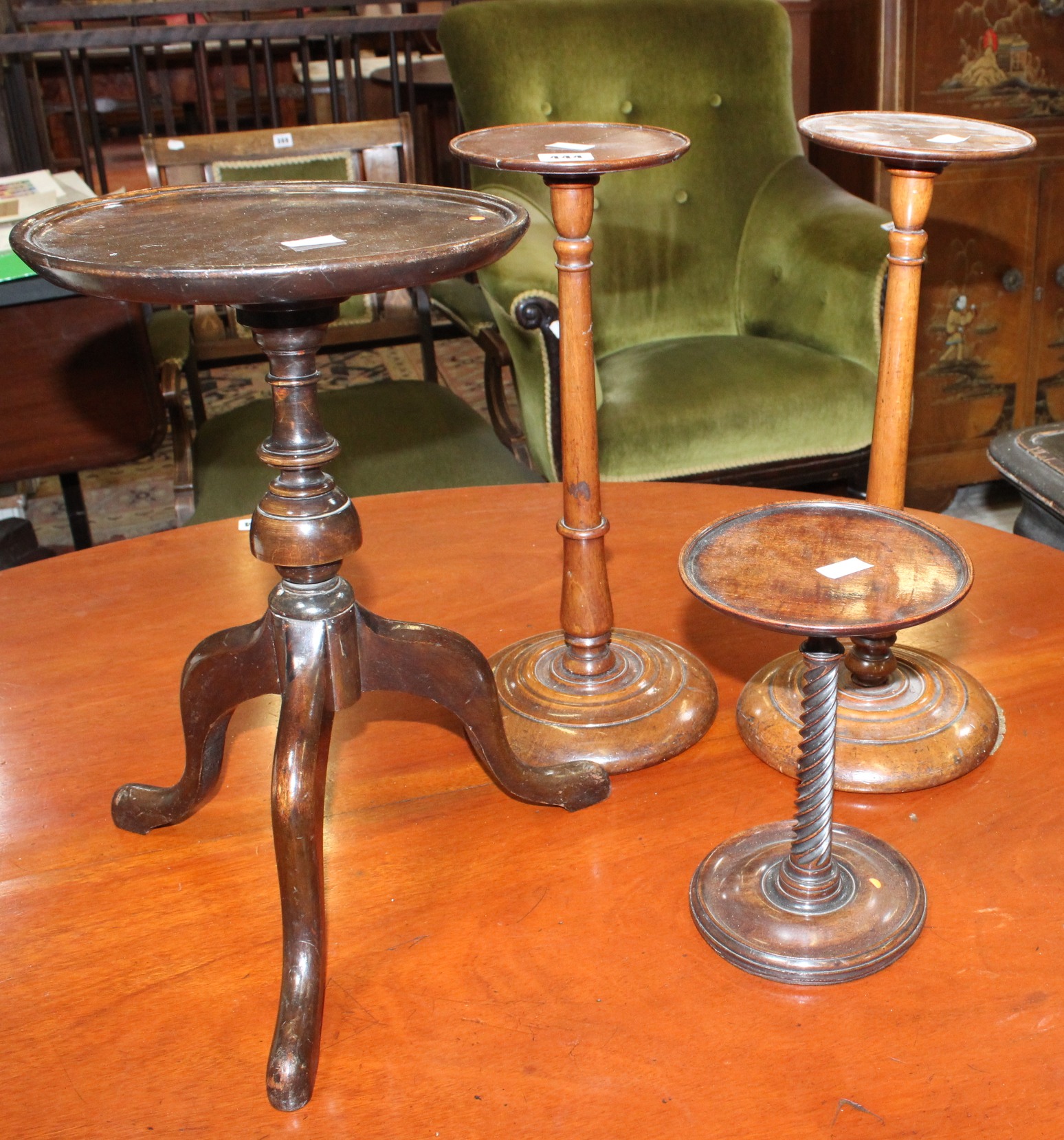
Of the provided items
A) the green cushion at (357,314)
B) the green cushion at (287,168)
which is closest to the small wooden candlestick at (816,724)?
the green cushion at (287,168)

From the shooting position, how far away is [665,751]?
0.89m

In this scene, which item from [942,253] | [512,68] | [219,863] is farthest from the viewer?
[942,253]

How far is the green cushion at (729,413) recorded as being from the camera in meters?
2.06

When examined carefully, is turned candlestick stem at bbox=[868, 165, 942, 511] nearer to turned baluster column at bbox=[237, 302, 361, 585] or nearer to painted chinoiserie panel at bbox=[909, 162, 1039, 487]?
turned baluster column at bbox=[237, 302, 361, 585]

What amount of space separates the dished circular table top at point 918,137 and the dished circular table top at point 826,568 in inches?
10.9

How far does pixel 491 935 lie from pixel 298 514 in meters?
0.28

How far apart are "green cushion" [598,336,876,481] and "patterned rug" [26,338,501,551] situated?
57 centimetres

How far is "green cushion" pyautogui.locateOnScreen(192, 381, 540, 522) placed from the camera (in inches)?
71.6

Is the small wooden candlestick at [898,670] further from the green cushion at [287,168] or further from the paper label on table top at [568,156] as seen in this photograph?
the green cushion at [287,168]

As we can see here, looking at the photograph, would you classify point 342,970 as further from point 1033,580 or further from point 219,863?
point 1033,580

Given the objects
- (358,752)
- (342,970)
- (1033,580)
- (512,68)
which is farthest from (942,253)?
(342,970)

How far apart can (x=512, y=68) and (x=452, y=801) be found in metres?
1.88

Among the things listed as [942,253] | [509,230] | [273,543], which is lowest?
[942,253]

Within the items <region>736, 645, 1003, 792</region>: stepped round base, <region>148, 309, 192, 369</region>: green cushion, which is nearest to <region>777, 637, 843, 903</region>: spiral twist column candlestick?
<region>736, 645, 1003, 792</region>: stepped round base
